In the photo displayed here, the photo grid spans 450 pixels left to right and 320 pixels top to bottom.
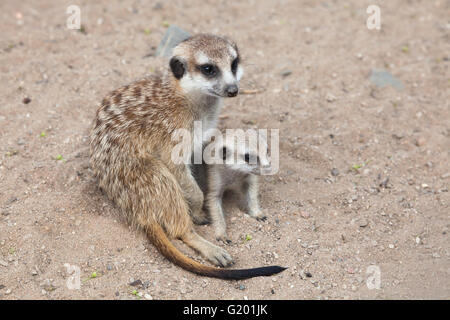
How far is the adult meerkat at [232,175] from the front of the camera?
3305 mm

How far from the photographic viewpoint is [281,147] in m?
4.10

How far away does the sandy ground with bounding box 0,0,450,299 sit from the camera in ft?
9.49

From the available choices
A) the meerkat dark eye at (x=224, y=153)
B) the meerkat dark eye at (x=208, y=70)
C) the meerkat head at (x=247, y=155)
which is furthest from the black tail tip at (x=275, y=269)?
the meerkat dark eye at (x=208, y=70)

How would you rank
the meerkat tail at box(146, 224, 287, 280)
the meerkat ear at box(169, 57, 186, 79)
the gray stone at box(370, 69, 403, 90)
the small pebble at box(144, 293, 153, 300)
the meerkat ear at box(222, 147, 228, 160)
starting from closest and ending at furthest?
the small pebble at box(144, 293, 153, 300), the meerkat tail at box(146, 224, 287, 280), the meerkat ear at box(169, 57, 186, 79), the meerkat ear at box(222, 147, 228, 160), the gray stone at box(370, 69, 403, 90)

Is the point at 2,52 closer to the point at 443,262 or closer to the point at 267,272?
the point at 267,272

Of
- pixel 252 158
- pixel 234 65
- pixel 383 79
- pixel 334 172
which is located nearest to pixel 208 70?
pixel 234 65

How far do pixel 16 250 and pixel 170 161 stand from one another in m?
1.11

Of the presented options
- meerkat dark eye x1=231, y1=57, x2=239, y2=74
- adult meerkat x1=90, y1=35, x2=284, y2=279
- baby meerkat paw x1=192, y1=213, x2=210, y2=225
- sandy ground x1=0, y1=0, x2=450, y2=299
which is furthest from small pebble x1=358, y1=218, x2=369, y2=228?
meerkat dark eye x1=231, y1=57, x2=239, y2=74

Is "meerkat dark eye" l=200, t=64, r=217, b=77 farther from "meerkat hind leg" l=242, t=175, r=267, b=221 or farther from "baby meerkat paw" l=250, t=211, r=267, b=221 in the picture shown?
"baby meerkat paw" l=250, t=211, r=267, b=221

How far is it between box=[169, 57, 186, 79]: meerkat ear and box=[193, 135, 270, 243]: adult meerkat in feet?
1.77

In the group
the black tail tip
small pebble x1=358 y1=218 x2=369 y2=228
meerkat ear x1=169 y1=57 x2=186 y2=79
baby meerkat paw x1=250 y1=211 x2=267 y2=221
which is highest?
meerkat ear x1=169 y1=57 x2=186 y2=79

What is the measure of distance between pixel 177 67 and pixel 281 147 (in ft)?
4.13

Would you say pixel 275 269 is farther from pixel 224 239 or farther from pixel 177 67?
pixel 177 67

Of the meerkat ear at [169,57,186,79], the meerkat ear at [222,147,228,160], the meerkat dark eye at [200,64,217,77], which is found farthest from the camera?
the meerkat ear at [222,147,228,160]
